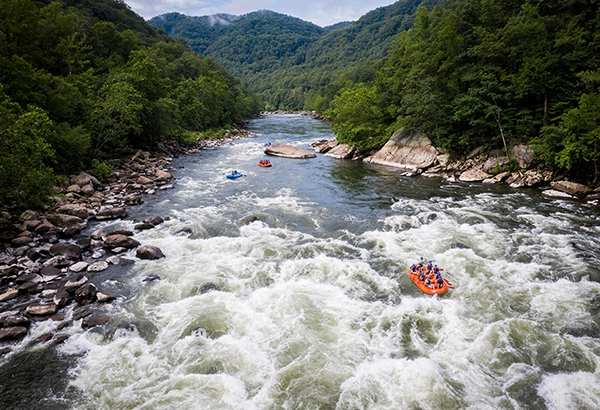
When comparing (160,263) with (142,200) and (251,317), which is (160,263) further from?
(142,200)

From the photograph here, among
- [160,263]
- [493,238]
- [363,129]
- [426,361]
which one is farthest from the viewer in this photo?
[363,129]

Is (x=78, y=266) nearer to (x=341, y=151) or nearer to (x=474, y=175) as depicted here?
(x=474, y=175)

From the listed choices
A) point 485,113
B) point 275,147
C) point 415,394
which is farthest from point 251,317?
A: point 275,147

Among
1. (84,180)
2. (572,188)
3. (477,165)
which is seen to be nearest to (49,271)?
(84,180)

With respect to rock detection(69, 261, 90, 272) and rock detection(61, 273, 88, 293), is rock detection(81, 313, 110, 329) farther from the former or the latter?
rock detection(69, 261, 90, 272)

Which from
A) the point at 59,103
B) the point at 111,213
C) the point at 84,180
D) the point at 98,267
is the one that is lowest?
the point at 98,267

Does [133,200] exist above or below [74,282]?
above
